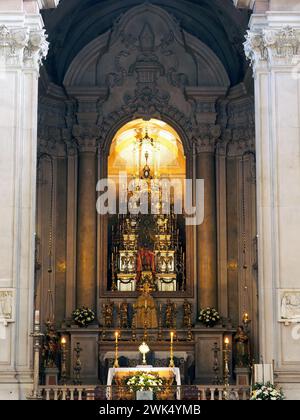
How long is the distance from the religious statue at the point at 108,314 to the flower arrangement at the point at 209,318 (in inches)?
104

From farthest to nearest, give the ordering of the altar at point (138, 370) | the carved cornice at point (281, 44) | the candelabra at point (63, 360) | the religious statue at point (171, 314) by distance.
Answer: the religious statue at point (171, 314), the candelabra at point (63, 360), the altar at point (138, 370), the carved cornice at point (281, 44)

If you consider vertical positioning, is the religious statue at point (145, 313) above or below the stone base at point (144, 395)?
above

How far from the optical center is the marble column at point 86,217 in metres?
29.4

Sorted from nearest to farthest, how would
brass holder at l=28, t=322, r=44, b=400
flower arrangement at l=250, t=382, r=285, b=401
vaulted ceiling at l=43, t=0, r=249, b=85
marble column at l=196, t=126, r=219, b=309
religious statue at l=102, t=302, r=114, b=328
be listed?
flower arrangement at l=250, t=382, r=285, b=401
brass holder at l=28, t=322, r=44, b=400
religious statue at l=102, t=302, r=114, b=328
marble column at l=196, t=126, r=219, b=309
vaulted ceiling at l=43, t=0, r=249, b=85

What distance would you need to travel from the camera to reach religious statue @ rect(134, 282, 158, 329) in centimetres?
2880

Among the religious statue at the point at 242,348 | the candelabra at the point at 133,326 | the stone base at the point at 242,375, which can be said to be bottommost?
the stone base at the point at 242,375

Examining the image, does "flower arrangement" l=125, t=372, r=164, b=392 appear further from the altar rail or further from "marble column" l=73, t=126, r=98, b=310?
"marble column" l=73, t=126, r=98, b=310

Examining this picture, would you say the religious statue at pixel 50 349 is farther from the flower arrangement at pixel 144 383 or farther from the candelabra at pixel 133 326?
the flower arrangement at pixel 144 383

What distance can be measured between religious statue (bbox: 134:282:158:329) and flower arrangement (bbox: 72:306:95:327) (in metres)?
1.35

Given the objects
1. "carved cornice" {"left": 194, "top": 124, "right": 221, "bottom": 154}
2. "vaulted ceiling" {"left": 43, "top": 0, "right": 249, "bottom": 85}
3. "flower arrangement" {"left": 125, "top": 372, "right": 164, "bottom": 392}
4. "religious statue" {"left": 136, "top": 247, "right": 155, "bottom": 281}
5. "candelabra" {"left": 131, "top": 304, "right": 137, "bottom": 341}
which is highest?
"vaulted ceiling" {"left": 43, "top": 0, "right": 249, "bottom": 85}

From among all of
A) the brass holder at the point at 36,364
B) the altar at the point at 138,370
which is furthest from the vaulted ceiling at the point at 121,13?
the brass holder at the point at 36,364

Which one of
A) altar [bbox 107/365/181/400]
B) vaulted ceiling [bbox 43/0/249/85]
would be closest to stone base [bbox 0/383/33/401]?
altar [bbox 107/365/181/400]
